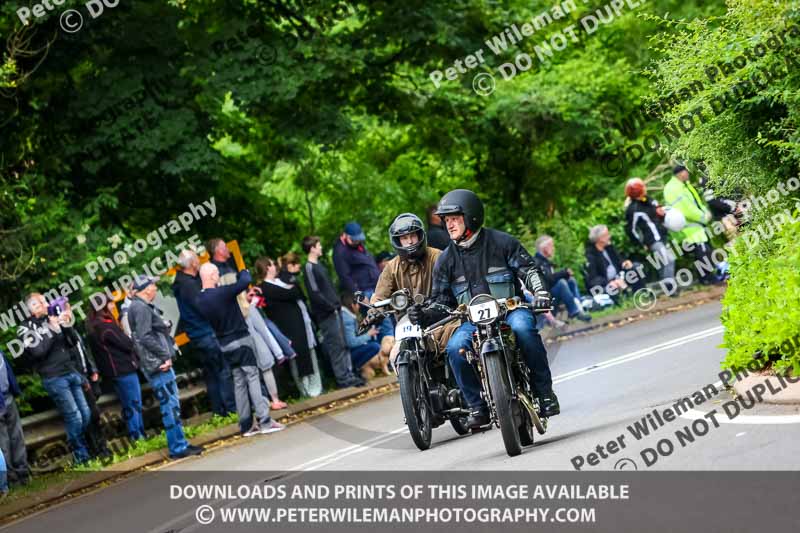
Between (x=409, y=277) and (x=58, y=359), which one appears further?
(x=58, y=359)

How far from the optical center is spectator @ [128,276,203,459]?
16.5 metres

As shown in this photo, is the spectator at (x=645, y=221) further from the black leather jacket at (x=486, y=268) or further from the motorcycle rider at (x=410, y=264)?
the black leather jacket at (x=486, y=268)

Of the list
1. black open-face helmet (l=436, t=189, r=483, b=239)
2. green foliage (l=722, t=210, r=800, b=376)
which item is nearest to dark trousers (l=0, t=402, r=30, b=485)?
black open-face helmet (l=436, t=189, r=483, b=239)

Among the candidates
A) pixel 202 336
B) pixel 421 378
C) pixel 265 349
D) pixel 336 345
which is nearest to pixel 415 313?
pixel 421 378

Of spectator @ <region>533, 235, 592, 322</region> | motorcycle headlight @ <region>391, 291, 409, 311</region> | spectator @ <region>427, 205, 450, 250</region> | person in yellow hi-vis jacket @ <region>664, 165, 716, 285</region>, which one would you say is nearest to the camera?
motorcycle headlight @ <region>391, 291, 409, 311</region>

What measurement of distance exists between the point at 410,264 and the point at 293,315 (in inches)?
266

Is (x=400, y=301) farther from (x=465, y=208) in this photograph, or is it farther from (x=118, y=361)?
(x=118, y=361)

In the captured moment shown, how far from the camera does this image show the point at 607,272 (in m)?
24.3

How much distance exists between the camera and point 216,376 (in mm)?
18844

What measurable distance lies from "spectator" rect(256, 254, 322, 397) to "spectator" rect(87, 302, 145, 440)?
8.78 feet

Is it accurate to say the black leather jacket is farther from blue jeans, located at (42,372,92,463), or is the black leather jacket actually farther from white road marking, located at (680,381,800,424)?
blue jeans, located at (42,372,92,463)

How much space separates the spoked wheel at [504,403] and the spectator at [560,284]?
12.2m

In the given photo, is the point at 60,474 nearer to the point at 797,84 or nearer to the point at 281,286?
the point at 281,286

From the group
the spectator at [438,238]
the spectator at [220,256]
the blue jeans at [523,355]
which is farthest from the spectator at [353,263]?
the blue jeans at [523,355]
